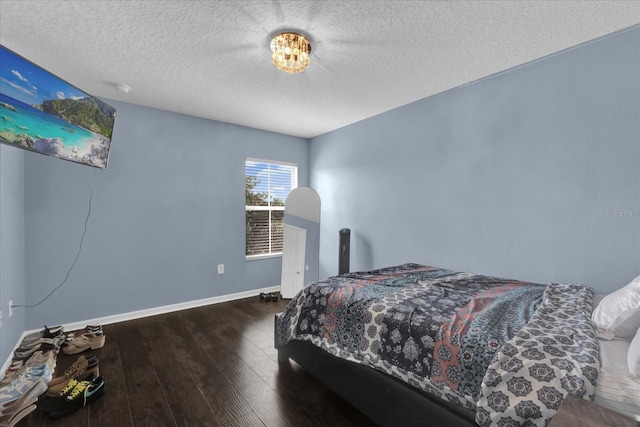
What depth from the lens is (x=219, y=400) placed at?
1850 millimetres

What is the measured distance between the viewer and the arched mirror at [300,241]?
12.8 ft

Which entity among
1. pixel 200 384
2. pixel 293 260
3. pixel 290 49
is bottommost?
pixel 200 384

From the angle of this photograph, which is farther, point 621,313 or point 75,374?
point 75,374

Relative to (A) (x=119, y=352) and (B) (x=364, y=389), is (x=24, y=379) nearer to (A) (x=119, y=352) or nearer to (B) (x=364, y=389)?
(A) (x=119, y=352)

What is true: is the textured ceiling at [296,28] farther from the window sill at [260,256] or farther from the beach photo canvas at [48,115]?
the window sill at [260,256]

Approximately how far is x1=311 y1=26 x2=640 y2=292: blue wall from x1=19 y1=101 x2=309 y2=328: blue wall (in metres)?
1.90

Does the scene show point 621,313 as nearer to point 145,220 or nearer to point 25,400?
point 25,400

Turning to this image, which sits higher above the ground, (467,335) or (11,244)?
(11,244)

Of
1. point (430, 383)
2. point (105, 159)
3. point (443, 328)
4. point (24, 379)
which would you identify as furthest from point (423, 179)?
point (24, 379)

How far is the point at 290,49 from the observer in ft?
6.39

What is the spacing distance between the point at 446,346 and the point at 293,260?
9.10ft

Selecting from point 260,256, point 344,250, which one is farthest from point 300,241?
point 260,256

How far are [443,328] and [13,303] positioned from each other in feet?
10.9

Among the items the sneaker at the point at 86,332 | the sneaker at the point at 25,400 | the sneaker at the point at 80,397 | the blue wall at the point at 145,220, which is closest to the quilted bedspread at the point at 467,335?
the sneaker at the point at 80,397
